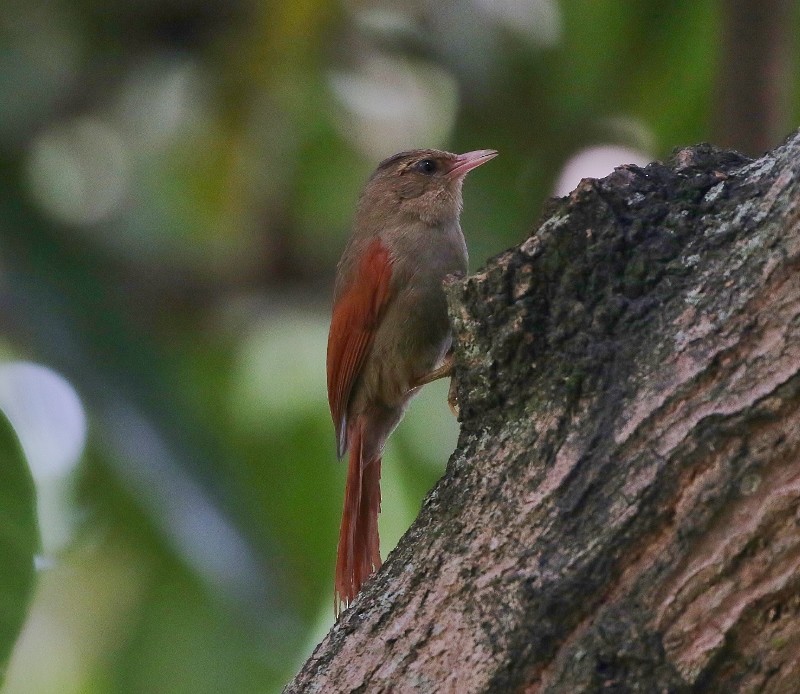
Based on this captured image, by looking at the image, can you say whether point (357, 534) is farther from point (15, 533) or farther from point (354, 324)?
point (15, 533)

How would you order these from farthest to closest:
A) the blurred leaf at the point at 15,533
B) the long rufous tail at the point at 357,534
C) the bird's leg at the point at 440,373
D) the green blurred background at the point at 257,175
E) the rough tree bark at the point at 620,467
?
the green blurred background at the point at 257,175 < the bird's leg at the point at 440,373 < the long rufous tail at the point at 357,534 < the blurred leaf at the point at 15,533 < the rough tree bark at the point at 620,467

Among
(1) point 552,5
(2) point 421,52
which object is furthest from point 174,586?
(1) point 552,5

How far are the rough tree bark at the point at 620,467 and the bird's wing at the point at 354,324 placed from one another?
180cm

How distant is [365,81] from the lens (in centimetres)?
605

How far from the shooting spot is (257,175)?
17.7 ft

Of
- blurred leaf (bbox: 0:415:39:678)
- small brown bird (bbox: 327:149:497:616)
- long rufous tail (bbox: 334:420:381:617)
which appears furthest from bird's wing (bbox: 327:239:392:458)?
blurred leaf (bbox: 0:415:39:678)

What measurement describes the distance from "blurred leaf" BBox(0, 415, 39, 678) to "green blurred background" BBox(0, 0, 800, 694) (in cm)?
148

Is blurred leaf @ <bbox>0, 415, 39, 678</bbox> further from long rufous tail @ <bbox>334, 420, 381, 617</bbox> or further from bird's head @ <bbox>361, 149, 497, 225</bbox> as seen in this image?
bird's head @ <bbox>361, 149, 497, 225</bbox>

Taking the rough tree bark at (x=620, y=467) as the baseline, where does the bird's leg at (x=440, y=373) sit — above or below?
above

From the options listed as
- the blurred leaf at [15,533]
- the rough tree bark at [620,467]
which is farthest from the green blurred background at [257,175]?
the rough tree bark at [620,467]

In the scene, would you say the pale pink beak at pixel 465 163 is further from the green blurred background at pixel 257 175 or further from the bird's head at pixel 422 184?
the green blurred background at pixel 257 175

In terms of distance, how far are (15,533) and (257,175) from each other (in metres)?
2.70

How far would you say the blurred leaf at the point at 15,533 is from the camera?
2.93 m

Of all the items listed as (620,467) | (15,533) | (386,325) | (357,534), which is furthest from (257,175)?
(620,467)
